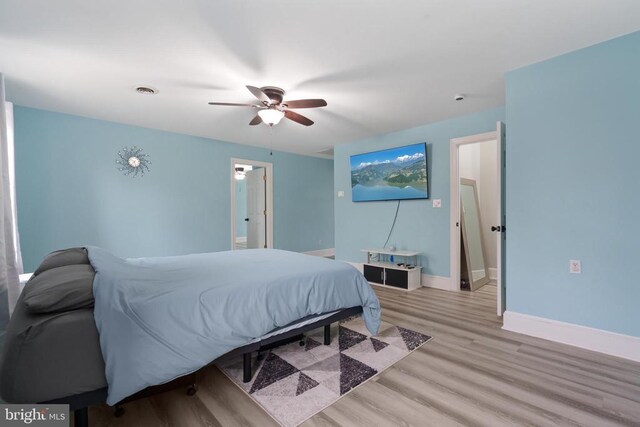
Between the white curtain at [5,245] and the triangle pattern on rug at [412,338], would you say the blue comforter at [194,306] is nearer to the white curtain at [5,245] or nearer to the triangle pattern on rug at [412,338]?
the triangle pattern on rug at [412,338]

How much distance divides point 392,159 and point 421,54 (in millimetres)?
2362

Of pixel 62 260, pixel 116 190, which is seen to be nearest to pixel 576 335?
pixel 62 260

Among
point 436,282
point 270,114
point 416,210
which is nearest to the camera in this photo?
point 270,114

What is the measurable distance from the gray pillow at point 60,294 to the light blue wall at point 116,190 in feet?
9.07

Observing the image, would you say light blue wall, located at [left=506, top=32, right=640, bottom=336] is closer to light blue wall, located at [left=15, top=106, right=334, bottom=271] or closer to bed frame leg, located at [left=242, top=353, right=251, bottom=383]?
bed frame leg, located at [left=242, top=353, right=251, bottom=383]

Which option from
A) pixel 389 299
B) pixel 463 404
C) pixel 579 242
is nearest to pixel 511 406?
pixel 463 404

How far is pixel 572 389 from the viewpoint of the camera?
1.81 meters

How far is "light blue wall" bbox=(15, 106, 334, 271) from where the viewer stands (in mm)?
3531

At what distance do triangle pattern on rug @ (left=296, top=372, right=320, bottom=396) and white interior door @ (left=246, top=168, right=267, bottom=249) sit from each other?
425cm

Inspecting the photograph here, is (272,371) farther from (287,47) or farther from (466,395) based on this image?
(287,47)

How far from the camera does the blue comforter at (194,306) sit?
1323 millimetres

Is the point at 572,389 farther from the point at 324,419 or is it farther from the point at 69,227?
the point at 69,227

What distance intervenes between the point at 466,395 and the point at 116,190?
4779mm

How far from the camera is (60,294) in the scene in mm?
1341
